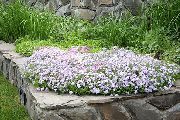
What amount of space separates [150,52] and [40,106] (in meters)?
2.13

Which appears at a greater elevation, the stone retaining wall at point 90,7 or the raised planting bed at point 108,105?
the stone retaining wall at point 90,7

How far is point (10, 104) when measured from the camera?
600 cm

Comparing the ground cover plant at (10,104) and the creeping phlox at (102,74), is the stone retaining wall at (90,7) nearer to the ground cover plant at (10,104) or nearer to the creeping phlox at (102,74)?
the ground cover plant at (10,104)

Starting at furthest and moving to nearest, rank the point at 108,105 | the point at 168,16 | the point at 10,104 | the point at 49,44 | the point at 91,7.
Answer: the point at 91,7
the point at 49,44
the point at 168,16
the point at 10,104
the point at 108,105

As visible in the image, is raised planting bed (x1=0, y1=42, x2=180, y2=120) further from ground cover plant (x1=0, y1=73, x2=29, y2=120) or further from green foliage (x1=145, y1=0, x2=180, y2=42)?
green foliage (x1=145, y1=0, x2=180, y2=42)

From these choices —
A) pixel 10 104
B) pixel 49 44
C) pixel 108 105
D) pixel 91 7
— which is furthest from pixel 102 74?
pixel 91 7

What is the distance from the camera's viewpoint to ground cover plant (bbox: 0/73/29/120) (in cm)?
554

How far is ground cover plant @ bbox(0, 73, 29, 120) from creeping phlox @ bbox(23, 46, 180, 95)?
0.59m

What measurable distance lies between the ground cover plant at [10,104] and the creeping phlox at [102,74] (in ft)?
1.95

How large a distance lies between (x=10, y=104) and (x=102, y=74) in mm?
1798

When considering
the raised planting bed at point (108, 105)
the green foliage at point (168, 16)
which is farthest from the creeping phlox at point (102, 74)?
the green foliage at point (168, 16)

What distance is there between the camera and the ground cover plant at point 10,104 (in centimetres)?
554

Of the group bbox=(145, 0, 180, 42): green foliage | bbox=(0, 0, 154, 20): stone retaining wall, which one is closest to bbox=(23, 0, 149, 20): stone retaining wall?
bbox=(0, 0, 154, 20): stone retaining wall

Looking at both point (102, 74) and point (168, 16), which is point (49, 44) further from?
point (102, 74)
